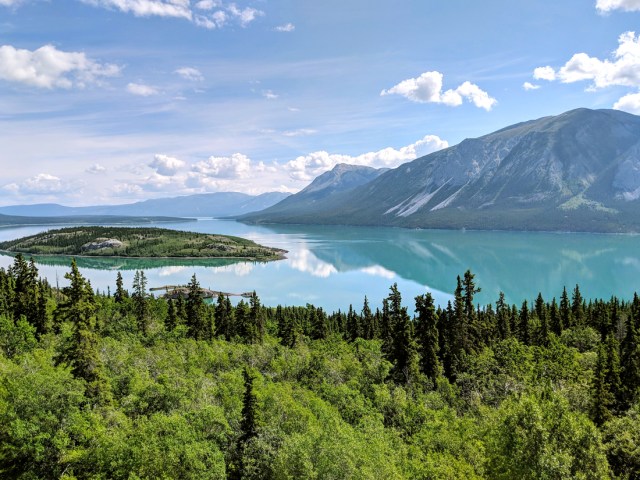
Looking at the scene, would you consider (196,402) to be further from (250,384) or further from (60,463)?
(60,463)

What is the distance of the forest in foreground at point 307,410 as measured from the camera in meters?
29.6

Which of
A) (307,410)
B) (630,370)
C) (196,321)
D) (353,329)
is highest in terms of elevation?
(307,410)

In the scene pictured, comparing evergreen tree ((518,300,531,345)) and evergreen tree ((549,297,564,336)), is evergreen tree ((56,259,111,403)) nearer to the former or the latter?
evergreen tree ((518,300,531,345))

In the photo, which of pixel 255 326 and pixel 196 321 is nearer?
pixel 196 321

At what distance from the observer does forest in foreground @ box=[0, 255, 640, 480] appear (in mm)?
29625

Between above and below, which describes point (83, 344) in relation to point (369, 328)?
above

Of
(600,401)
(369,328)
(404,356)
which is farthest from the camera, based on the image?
(369,328)

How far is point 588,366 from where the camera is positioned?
225 feet

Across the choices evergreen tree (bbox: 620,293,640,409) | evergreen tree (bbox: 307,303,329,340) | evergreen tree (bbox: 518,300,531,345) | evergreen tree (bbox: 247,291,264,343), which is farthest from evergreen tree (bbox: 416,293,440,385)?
evergreen tree (bbox: 307,303,329,340)

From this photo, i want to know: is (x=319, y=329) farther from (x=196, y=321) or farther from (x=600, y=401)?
(x=600, y=401)

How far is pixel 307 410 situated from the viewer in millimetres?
41031

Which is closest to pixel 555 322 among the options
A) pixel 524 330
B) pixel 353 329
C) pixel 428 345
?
pixel 524 330

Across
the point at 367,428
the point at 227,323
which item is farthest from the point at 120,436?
the point at 227,323

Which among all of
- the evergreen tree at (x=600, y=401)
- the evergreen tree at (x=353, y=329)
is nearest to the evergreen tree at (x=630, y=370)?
the evergreen tree at (x=600, y=401)
